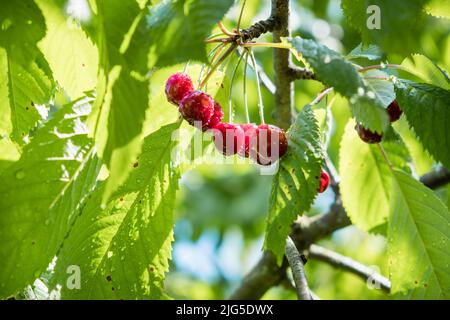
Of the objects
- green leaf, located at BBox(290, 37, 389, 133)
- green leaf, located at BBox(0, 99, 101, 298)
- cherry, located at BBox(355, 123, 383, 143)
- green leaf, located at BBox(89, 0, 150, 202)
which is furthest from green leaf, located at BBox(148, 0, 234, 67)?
cherry, located at BBox(355, 123, 383, 143)

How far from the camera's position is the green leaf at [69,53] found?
5.36ft

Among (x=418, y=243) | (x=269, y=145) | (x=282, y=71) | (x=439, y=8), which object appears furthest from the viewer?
(x=282, y=71)

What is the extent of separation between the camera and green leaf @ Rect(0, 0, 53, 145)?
153 centimetres

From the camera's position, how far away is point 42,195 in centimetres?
153

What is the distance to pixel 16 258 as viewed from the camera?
1496 millimetres

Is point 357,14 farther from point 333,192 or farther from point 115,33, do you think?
point 333,192

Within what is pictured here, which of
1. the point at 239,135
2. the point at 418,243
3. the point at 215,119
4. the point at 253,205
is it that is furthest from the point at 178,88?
the point at 253,205

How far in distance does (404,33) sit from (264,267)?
150cm

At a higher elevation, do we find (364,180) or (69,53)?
(69,53)

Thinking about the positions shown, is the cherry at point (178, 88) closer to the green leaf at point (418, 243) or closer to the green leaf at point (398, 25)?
the green leaf at point (398, 25)

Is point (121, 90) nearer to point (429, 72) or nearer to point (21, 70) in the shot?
point (21, 70)

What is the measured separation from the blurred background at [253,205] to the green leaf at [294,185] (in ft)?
4.16

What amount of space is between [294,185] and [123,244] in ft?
1.43
